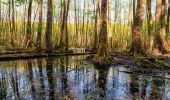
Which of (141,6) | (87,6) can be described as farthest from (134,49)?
(87,6)

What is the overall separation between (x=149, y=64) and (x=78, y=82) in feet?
18.1

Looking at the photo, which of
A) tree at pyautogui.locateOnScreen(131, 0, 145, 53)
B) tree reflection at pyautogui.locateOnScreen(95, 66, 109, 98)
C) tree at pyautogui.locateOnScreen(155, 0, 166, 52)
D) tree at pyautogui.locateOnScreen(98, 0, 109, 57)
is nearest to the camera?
tree reflection at pyautogui.locateOnScreen(95, 66, 109, 98)

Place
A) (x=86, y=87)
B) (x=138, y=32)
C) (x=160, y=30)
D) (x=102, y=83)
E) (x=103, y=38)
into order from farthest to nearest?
1. (x=160, y=30)
2. (x=138, y=32)
3. (x=103, y=38)
4. (x=102, y=83)
5. (x=86, y=87)

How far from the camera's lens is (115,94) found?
770cm

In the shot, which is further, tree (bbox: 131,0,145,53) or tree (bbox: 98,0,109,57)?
tree (bbox: 131,0,145,53)

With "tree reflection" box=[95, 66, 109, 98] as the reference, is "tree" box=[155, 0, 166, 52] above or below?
above

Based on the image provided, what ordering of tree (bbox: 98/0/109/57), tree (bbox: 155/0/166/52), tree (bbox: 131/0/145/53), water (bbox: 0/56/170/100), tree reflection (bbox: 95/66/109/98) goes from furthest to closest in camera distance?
tree (bbox: 155/0/166/52), tree (bbox: 131/0/145/53), tree (bbox: 98/0/109/57), tree reflection (bbox: 95/66/109/98), water (bbox: 0/56/170/100)

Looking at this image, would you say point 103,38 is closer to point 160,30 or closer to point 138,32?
point 138,32

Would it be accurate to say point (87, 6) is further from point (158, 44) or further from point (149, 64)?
point (149, 64)

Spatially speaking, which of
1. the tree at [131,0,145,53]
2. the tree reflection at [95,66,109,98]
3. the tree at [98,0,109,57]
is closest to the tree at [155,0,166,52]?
the tree at [131,0,145,53]

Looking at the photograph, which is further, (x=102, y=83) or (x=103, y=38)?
(x=103, y=38)

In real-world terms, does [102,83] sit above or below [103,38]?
below

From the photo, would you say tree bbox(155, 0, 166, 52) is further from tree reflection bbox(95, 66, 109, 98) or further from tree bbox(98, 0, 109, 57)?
tree reflection bbox(95, 66, 109, 98)

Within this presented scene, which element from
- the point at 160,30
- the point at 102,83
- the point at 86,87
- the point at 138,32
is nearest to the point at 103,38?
the point at 138,32
